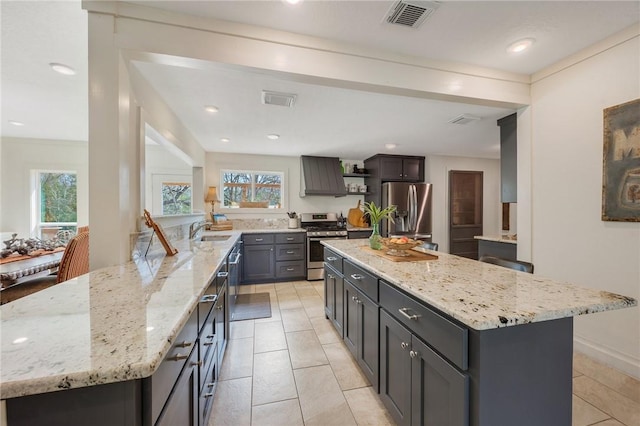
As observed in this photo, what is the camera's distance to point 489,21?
5.16 ft

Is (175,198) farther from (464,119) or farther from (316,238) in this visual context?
(464,119)

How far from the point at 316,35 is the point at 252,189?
360 centimetres

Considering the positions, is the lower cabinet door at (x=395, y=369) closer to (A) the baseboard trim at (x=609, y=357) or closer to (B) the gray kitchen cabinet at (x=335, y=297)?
(B) the gray kitchen cabinet at (x=335, y=297)

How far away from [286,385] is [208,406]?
0.54 metres

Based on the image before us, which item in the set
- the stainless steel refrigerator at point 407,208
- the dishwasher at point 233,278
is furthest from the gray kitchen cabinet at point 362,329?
the stainless steel refrigerator at point 407,208

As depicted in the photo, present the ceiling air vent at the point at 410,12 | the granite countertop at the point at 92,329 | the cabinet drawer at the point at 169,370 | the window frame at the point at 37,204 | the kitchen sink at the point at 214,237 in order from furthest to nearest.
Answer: the window frame at the point at 37,204 → the kitchen sink at the point at 214,237 → the ceiling air vent at the point at 410,12 → the cabinet drawer at the point at 169,370 → the granite countertop at the point at 92,329

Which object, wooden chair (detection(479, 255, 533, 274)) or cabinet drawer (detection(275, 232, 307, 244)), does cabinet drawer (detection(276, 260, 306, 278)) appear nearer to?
cabinet drawer (detection(275, 232, 307, 244))

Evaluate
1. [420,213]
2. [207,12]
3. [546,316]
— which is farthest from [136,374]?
[420,213]

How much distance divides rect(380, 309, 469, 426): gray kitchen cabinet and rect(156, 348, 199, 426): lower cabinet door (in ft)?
3.28

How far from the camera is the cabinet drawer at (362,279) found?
5.20 feet

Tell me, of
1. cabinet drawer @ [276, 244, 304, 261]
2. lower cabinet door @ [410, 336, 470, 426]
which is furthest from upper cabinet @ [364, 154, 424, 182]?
lower cabinet door @ [410, 336, 470, 426]

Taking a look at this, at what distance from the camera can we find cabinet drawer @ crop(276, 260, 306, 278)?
4339 mm

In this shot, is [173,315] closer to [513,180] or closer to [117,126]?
[117,126]

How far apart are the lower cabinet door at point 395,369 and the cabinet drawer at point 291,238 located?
10.0 ft
